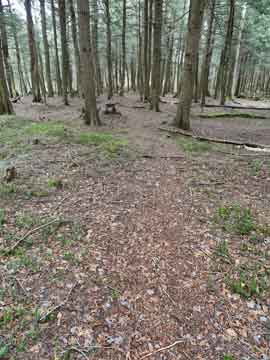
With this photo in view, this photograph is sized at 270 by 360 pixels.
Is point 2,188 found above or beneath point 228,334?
above

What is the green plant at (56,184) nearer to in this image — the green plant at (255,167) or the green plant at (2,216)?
the green plant at (2,216)

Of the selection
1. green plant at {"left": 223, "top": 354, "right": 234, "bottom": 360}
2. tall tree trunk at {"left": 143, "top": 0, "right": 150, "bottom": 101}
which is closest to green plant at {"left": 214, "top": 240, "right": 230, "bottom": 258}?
green plant at {"left": 223, "top": 354, "right": 234, "bottom": 360}

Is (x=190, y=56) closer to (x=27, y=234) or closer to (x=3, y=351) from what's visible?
(x=27, y=234)

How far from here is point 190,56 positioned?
8617 millimetres

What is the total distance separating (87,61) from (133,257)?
26.2ft

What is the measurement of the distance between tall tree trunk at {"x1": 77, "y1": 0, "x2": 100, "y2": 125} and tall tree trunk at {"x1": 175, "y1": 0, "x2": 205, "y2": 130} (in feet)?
11.8

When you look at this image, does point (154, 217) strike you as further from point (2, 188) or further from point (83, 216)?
point (2, 188)

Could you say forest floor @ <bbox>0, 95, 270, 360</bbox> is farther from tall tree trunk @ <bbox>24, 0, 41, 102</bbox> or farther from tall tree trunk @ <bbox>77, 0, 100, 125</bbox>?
tall tree trunk @ <bbox>24, 0, 41, 102</bbox>

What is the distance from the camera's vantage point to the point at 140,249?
11.3 feet

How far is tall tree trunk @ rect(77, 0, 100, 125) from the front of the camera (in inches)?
317

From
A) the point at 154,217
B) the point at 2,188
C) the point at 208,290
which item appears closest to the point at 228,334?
the point at 208,290

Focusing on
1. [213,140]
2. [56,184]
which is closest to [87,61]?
[213,140]

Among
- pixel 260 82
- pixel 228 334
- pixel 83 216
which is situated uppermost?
pixel 260 82

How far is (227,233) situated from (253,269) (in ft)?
2.46
